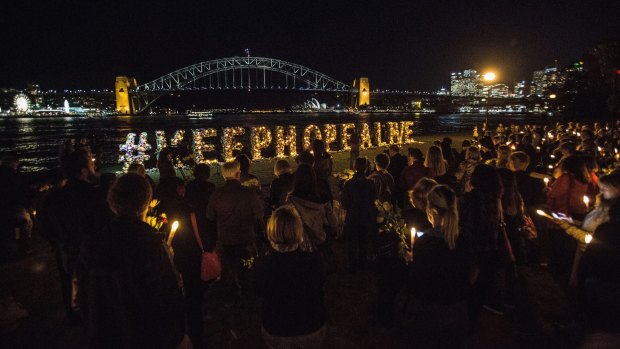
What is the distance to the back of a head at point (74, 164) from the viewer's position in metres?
3.76

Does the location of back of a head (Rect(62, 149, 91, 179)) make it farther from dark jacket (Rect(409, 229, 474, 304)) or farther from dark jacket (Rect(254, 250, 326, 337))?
dark jacket (Rect(409, 229, 474, 304))

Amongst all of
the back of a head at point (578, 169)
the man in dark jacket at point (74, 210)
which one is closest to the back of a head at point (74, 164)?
the man in dark jacket at point (74, 210)

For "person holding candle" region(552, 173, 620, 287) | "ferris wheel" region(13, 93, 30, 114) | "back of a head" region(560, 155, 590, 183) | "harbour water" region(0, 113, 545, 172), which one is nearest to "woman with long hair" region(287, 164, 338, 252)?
"person holding candle" region(552, 173, 620, 287)

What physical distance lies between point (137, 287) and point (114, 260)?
0.69ft

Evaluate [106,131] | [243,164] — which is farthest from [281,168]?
[106,131]

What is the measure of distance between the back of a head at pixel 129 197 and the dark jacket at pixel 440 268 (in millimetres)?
2038

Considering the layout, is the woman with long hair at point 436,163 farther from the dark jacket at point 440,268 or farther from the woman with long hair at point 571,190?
the dark jacket at point 440,268

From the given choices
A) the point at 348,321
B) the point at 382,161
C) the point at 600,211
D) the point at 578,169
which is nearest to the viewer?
the point at 600,211

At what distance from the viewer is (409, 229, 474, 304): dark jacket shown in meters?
2.96

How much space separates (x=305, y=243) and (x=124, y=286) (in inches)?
74.6

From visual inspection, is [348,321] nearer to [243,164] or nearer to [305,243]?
[305,243]

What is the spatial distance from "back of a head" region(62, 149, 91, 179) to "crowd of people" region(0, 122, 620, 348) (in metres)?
0.01

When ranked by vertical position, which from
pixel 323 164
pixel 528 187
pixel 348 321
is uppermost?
pixel 323 164

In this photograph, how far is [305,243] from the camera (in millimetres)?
3793
